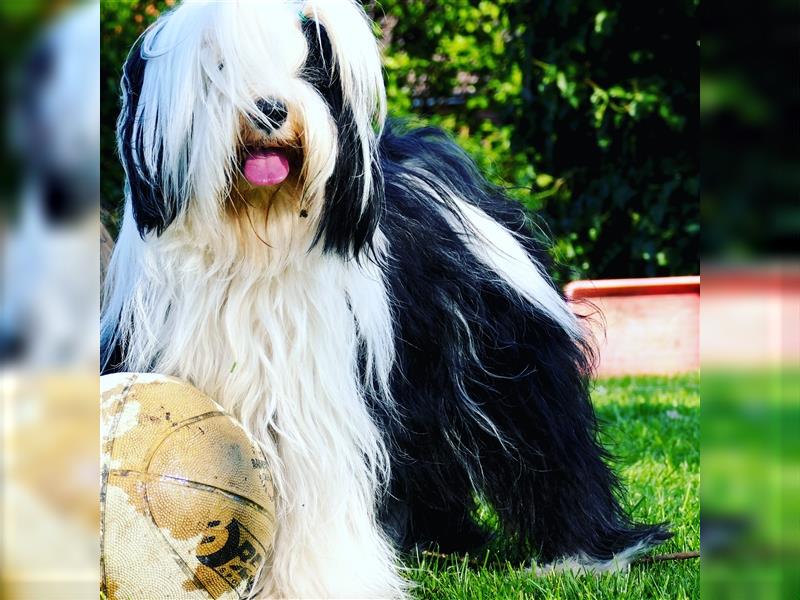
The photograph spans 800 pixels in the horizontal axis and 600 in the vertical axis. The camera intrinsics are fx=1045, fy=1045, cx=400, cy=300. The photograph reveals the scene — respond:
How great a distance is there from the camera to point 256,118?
2150 mm

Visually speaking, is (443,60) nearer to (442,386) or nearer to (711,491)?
(442,386)

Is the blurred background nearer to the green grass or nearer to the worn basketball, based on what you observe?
the worn basketball

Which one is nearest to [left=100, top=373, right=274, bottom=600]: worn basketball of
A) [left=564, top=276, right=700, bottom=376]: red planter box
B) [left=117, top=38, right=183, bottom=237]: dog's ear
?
[left=117, top=38, right=183, bottom=237]: dog's ear

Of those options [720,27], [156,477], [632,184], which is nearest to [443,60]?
[632,184]

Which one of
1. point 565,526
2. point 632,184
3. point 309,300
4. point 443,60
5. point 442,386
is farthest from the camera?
point 443,60

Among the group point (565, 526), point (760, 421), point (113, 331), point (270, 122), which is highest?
point (270, 122)

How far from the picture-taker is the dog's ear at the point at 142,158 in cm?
226

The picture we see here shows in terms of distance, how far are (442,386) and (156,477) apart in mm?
806

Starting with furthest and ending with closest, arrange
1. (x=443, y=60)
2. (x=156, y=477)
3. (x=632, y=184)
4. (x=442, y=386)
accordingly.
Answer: (x=443, y=60), (x=632, y=184), (x=442, y=386), (x=156, y=477)

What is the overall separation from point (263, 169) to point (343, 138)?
20cm

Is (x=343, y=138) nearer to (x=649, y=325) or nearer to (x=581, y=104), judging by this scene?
(x=581, y=104)

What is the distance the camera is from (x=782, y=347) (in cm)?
106

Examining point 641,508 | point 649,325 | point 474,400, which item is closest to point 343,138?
point 474,400

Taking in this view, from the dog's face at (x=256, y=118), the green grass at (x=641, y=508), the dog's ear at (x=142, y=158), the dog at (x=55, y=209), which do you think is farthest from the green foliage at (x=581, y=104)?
the dog at (x=55, y=209)
